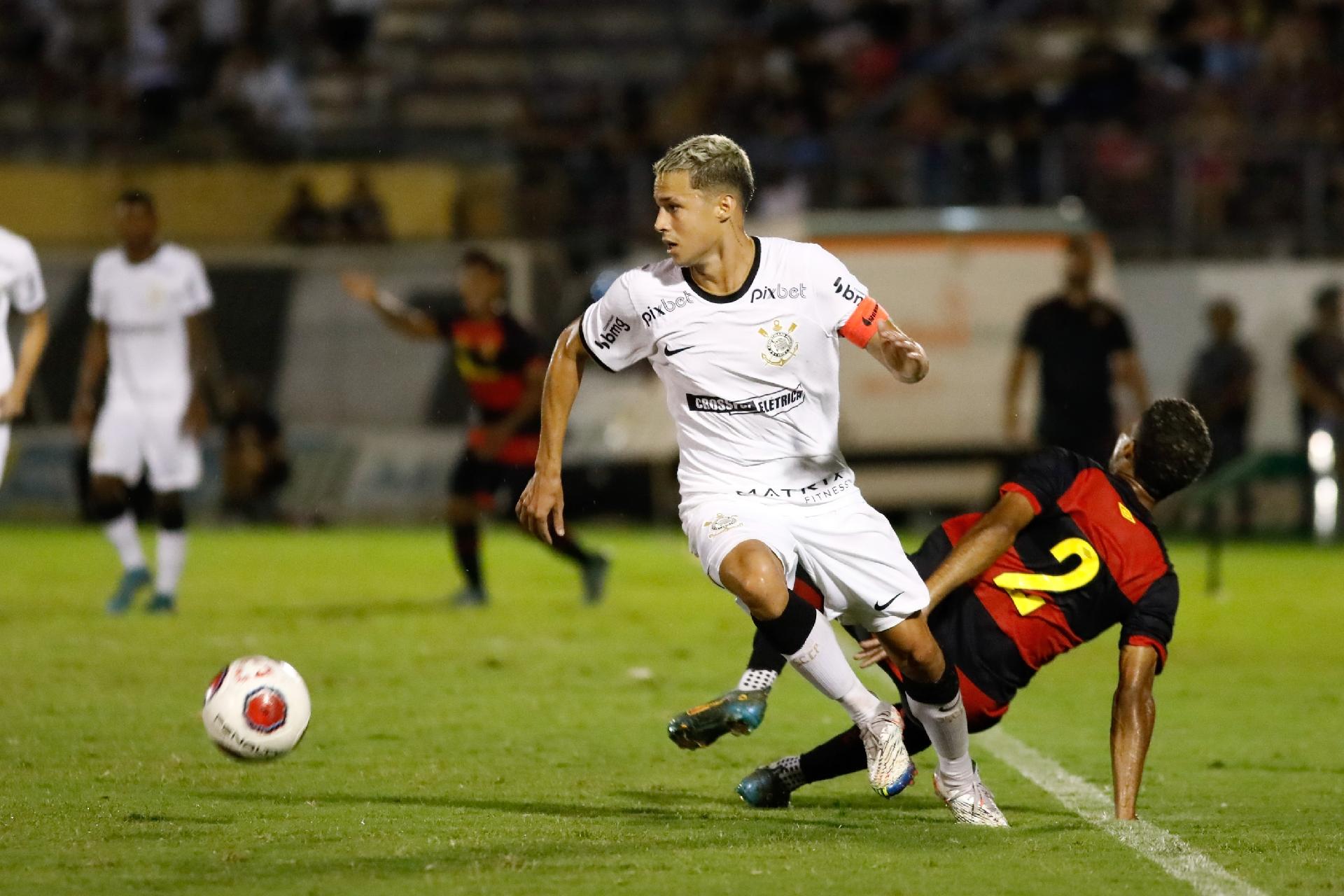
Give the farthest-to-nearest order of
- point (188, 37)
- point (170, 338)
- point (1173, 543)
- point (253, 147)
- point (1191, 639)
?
point (188, 37) → point (253, 147) → point (1173, 543) → point (170, 338) → point (1191, 639)

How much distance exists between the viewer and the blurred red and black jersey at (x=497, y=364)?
42.2 feet

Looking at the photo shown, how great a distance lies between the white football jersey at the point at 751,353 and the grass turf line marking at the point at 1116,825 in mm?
1304

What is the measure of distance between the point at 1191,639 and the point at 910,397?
6984mm


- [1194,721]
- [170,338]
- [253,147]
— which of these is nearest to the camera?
[1194,721]

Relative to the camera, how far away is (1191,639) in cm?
1162

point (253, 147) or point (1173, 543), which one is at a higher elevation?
point (253, 147)

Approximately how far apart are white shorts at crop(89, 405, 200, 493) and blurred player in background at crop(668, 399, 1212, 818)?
265 inches

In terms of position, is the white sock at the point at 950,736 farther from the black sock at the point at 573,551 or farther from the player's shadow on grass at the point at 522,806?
the black sock at the point at 573,551

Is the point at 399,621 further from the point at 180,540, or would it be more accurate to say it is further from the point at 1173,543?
the point at 1173,543

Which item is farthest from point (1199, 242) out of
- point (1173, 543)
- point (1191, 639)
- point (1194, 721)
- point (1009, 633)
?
point (1009, 633)

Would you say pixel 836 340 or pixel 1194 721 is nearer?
pixel 836 340

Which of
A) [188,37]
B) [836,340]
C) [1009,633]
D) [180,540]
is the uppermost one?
[188,37]

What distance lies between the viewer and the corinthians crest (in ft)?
20.4

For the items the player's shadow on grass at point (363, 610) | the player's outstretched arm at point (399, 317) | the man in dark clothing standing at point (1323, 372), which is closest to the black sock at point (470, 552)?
the player's shadow on grass at point (363, 610)
